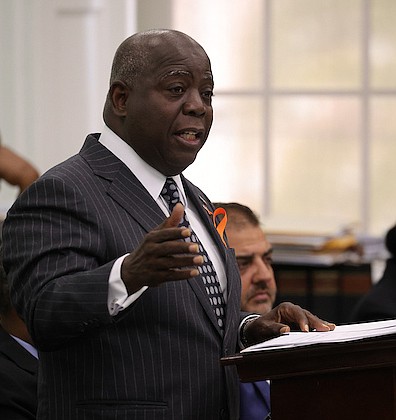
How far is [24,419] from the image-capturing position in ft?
7.02

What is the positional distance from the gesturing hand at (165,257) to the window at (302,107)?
2.76 metres

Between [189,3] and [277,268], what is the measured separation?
1169mm

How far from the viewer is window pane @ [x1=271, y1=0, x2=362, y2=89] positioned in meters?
4.25

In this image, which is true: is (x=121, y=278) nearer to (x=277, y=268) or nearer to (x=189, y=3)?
(x=277, y=268)

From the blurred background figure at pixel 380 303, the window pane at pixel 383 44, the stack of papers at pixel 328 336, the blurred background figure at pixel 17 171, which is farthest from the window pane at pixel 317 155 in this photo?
the stack of papers at pixel 328 336

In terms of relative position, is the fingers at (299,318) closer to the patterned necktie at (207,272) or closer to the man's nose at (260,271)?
the patterned necktie at (207,272)

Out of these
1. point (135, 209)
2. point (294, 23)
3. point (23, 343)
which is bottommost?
point (23, 343)

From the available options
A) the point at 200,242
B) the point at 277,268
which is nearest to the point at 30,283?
the point at 200,242

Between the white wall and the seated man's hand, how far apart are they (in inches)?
103

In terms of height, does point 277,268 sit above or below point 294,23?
below

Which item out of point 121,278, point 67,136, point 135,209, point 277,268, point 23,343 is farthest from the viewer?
point 67,136

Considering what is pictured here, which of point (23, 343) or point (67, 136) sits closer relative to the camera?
point (23, 343)

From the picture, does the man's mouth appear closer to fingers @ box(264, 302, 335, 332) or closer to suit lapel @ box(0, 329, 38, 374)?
fingers @ box(264, 302, 335, 332)

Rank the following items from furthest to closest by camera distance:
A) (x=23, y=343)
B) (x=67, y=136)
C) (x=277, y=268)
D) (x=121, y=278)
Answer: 1. (x=67, y=136)
2. (x=277, y=268)
3. (x=23, y=343)
4. (x=121, y=278)
